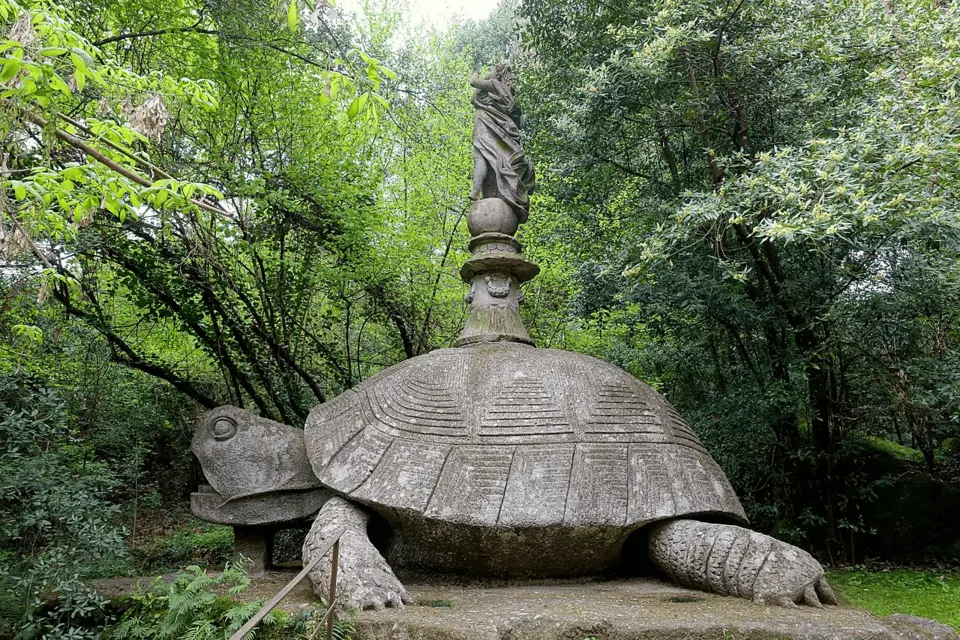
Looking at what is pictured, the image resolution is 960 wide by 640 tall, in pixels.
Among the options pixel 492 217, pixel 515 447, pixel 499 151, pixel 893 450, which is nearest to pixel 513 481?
pixel 515 447

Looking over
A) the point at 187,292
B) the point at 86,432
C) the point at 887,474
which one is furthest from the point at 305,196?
the point at 887,474

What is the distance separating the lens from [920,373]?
5.51 m

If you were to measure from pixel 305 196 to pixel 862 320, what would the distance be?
5942mm

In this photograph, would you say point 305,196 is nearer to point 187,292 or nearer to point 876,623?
point 187,292

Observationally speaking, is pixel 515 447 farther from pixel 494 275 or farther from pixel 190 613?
pixel 190 613

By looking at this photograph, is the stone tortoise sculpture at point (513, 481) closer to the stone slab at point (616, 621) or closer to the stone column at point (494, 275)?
the stone slab at point (616, 621)

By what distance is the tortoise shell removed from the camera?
360 cm

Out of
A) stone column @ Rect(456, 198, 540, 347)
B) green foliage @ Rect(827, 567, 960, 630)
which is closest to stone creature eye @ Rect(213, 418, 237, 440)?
stone column @ Rect(456, 198, 540, 347)

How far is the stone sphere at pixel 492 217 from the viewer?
17.0 ft

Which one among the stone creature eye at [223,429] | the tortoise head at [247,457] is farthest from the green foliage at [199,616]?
the stone creature eye at [223,429]

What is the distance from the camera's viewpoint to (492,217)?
519 centimetres

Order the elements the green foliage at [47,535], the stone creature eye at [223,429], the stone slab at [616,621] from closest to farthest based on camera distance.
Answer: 1. the stone slab at [616,621]
2. the green foliage at [47,535]
3. the stone creature eye at [223,429]

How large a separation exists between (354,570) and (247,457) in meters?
1.45

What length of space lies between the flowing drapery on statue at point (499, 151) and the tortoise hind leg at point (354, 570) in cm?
285
